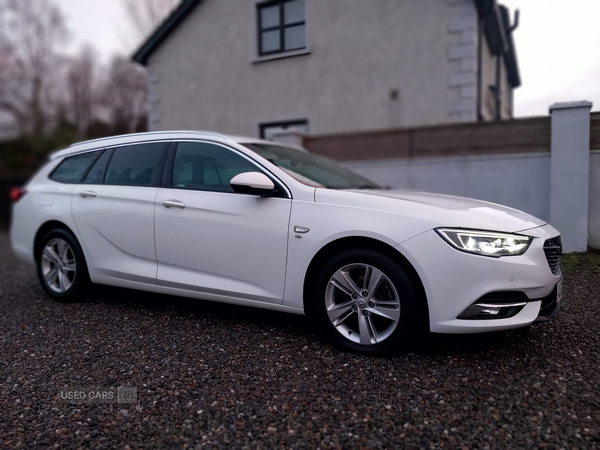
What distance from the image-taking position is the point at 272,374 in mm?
3191

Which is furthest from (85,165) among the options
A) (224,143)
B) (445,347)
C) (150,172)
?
(445,347)

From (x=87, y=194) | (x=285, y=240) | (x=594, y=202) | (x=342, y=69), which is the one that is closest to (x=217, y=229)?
(x=285, y=240)

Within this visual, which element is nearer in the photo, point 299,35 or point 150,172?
point 150,172

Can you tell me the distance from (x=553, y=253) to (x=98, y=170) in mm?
3919

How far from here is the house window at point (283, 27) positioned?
7790 millimetres

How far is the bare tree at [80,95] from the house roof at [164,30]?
14.3 m

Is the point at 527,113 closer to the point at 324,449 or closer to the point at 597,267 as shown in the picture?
the point at 597,267

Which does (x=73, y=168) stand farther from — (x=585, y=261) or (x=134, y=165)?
(x=585, y=261)

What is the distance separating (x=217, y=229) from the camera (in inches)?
152

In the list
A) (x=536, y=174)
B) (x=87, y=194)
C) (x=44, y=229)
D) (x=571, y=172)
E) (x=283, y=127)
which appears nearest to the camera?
(x=87, y=194)

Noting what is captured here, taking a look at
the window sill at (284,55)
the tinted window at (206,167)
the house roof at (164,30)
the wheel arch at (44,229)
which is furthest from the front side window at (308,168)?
the house roof at (164,30)

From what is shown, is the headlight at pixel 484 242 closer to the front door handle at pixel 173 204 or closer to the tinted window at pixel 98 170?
the front door handle at pixel 173 204

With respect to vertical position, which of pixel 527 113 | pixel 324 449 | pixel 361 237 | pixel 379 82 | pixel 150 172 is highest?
pixel 379 82

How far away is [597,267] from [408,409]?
2524 millimetres
